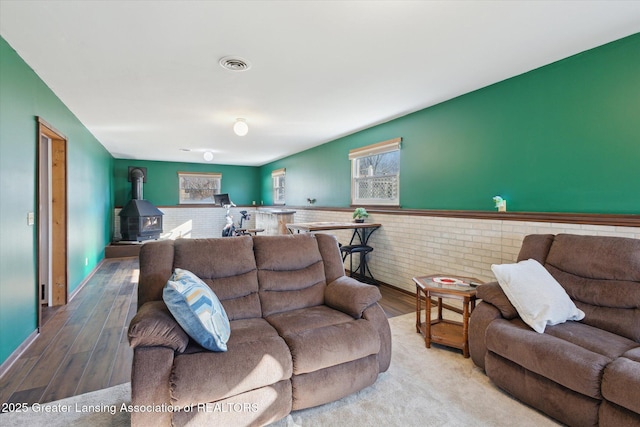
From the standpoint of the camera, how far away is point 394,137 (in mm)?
4633

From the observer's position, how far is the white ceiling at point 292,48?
2047 mm

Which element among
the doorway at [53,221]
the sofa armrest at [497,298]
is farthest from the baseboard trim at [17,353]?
the sofa armrest at [497,298]

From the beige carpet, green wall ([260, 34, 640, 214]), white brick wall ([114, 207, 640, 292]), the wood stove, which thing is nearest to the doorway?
the beige carpet

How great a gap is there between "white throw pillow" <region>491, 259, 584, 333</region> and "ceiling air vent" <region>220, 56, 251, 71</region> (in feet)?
8.91

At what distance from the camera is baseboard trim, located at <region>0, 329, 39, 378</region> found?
2.31 meters

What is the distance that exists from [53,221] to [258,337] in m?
3.56

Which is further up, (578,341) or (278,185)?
(278,185)

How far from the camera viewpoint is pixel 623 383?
59.6 inches

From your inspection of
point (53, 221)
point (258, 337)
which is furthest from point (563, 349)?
point (53, 221)

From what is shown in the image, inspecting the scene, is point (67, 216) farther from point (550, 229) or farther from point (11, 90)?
point (550, 229)

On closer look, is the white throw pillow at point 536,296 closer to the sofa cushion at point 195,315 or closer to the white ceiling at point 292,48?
the white ceiling at point 292,48

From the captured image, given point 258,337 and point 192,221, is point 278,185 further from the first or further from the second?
point 258,337

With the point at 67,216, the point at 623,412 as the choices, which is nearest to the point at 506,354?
the point at 623,412

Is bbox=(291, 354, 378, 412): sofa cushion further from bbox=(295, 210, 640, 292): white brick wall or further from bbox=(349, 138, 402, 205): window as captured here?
bbox=(349, 138, 402, 205): window
